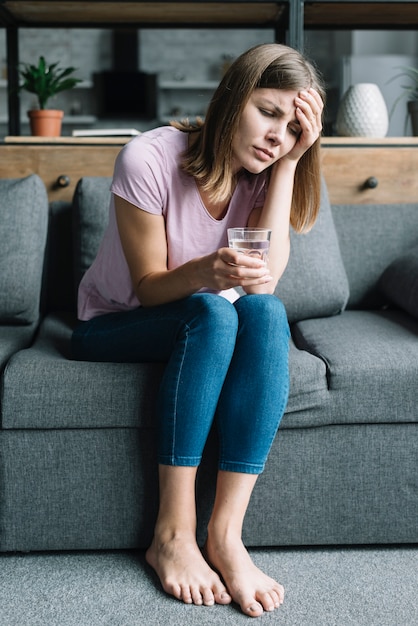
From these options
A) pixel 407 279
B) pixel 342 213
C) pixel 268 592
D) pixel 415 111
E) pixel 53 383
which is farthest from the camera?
pixel 415 111

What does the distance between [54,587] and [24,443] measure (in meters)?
0.28

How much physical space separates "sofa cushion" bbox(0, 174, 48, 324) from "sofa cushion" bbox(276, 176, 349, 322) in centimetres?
66

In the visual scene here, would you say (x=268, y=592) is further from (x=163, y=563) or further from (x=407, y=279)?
(x=407, y=279)

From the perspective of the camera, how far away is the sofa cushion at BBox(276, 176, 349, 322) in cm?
201

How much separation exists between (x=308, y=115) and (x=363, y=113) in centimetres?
97

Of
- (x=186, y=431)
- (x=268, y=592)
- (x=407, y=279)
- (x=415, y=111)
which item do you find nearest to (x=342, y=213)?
(x=407, y=279)

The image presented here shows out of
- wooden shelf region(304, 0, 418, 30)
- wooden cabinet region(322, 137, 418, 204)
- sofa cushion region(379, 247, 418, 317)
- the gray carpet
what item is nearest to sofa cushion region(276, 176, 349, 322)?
sofa cushion region(379, 247, 418, 317)

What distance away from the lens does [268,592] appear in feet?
4.35

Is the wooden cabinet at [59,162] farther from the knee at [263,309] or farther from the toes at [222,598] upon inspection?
the toes at [222,598]

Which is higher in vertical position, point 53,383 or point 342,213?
point 342,213

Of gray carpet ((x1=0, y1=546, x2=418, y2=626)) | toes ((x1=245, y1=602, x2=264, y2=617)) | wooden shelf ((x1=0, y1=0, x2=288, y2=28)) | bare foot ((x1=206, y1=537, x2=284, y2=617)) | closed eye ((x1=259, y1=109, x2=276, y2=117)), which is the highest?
wooden shelf ((x1=0, y1=0, x2=288, y2=28))

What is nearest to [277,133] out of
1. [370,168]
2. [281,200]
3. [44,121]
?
[281,200]

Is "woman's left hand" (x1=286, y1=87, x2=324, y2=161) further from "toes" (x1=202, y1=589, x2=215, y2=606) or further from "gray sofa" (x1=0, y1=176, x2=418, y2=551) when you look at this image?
"toes" (x1=202, y1=589, x2=215, y2=606)

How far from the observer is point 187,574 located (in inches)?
53.0
